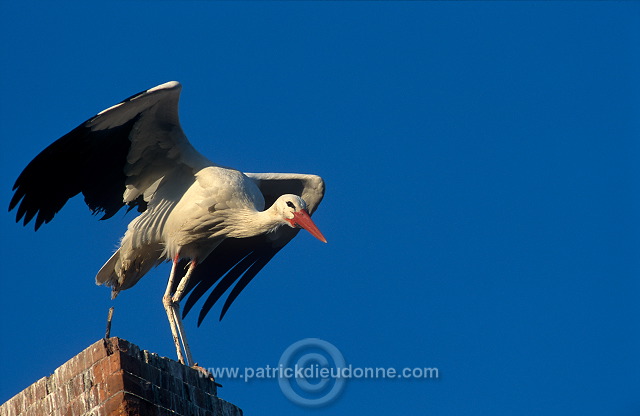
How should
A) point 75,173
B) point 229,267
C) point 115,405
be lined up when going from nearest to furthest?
point 115,405 → point 75,173 → point 229,267

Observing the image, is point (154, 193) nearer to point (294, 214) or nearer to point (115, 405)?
point (294, 214)

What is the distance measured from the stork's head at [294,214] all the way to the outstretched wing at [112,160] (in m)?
0.92

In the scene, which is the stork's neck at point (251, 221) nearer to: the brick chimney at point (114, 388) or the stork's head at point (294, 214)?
the stork's head at point (294, 214)

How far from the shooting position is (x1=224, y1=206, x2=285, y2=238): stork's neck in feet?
43.6

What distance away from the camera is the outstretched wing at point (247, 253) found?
14.5 meters

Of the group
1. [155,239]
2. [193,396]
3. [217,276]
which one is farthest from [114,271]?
[193,396]

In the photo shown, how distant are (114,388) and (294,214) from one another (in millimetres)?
3895

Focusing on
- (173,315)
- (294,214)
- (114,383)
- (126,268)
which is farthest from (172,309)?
(114,383)

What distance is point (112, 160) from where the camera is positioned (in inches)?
520

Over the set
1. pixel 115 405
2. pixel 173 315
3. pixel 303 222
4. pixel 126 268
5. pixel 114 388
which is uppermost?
pixel 303 222

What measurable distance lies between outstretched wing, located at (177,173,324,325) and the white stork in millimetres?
574

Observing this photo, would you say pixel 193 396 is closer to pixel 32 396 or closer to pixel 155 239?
pixel 32 396

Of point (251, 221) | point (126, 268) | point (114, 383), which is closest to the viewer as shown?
point (114, 383)

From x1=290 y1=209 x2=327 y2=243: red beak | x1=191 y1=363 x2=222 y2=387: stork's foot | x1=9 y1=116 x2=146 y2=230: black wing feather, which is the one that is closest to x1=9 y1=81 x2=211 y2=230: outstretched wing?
x1=9 y1=116 x2=146 y2=230: black wing feather
